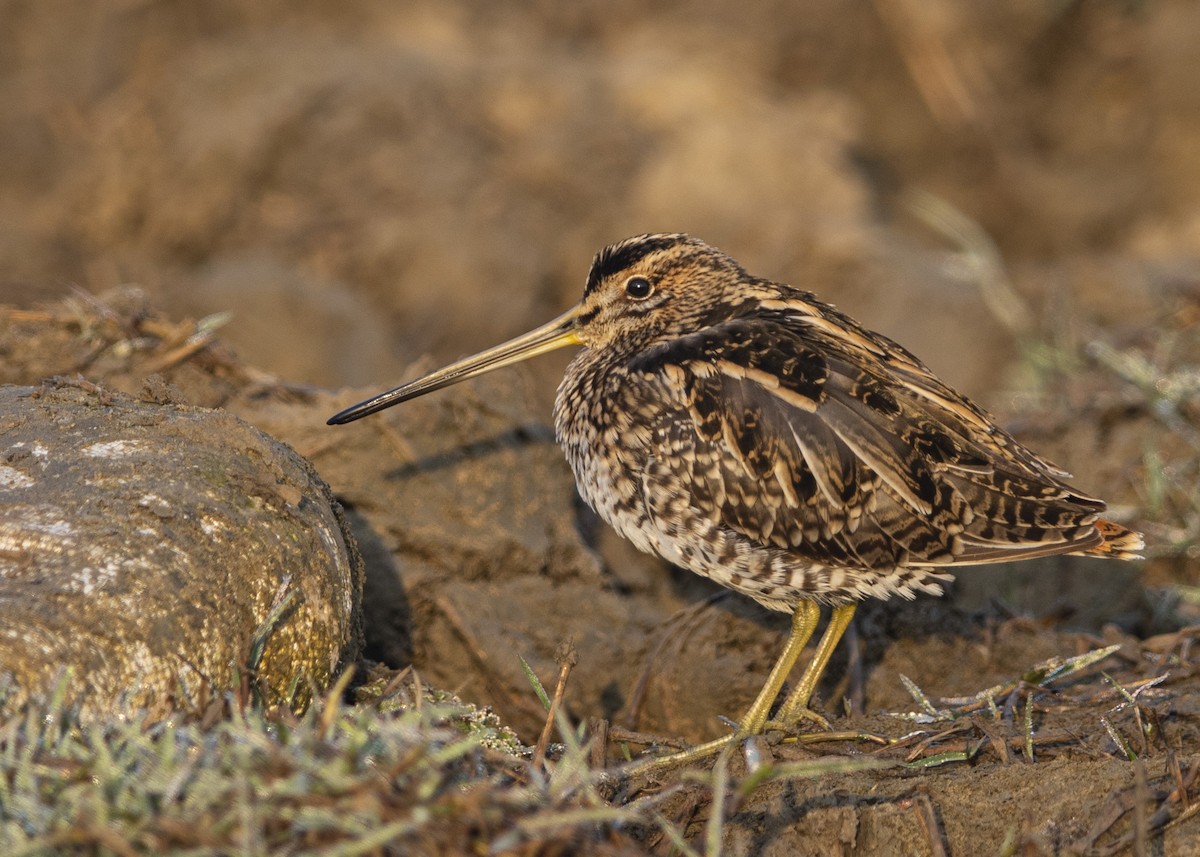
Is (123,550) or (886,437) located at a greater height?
(886,437)

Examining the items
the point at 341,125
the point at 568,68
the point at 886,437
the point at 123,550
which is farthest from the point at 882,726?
the point at 568,68

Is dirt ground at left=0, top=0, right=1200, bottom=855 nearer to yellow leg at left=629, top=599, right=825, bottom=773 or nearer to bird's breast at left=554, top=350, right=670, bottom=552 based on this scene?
yellow leg at left=629, top=599, right=825, bottom=773

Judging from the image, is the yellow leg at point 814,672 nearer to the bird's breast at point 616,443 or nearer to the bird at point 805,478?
the bird at point 805,478

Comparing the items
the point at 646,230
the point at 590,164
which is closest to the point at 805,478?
the point at 646,230

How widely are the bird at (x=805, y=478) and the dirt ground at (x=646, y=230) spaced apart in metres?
0.41

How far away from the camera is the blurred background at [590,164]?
322 inches

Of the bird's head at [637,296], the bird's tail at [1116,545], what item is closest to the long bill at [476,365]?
the bird's head at [637,296]

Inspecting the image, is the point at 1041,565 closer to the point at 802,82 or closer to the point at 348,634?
the point at 348,634

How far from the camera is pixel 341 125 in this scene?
898 centimetres

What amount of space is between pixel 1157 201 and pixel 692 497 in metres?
7.56

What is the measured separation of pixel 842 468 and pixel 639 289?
3.74ft

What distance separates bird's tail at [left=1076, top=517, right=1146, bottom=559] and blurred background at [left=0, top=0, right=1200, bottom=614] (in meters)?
2.64

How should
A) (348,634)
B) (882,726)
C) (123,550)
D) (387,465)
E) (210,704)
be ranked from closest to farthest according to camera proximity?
(210,704) < (123,550) < (348,634) < (882,726) < (387,465)

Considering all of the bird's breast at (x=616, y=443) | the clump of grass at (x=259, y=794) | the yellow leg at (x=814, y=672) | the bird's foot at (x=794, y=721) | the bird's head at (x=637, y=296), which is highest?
the bird's head at (x=637, y=296)
